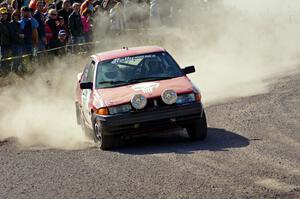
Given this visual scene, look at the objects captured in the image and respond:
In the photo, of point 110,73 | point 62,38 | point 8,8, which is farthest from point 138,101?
point 62,38

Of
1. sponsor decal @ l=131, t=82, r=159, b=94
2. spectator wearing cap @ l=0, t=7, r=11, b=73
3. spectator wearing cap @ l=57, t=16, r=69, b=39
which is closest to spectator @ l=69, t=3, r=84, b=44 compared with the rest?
spectator wearing cap @ l=57, t=16, r=69, b=39

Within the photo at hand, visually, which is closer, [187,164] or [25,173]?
[187,164]

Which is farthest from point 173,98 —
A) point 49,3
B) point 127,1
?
point 127,1

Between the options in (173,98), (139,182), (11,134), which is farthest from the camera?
(11,134)

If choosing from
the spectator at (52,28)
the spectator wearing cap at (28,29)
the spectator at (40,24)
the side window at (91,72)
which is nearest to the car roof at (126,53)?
the side window at (91,72)

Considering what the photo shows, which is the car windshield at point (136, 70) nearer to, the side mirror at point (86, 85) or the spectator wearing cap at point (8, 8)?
the side mirror at point (86, 85)

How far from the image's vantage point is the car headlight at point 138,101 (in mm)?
10594

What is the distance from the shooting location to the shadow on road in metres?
10.3

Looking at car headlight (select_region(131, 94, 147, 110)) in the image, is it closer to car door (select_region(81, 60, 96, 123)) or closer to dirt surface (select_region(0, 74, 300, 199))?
dirt surface (select_region(0, 74, 300, 199))

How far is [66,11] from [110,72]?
8.01 meters

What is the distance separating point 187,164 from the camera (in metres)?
9.21

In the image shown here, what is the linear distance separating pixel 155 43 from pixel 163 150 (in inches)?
520

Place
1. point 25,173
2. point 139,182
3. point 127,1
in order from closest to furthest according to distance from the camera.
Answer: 1. point 139,182
2. point 25,173
3. point 127,1

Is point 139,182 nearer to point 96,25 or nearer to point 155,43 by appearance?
point 96,25
